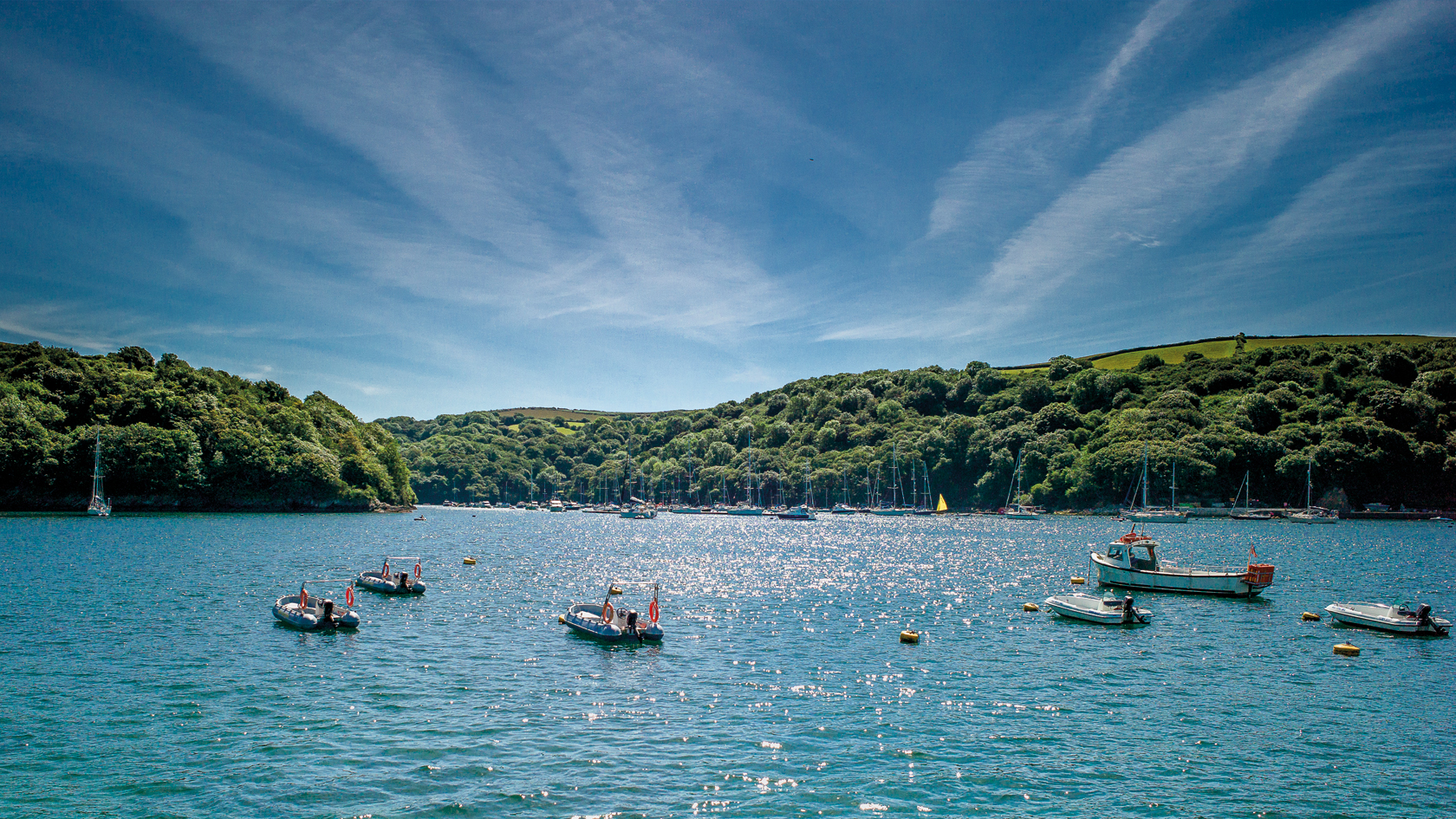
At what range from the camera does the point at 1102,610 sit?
45000 millimetres

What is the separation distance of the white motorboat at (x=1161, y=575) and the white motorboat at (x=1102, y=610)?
11.6 meters

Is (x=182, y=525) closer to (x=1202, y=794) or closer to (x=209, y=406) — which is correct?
(x=209, y=406)

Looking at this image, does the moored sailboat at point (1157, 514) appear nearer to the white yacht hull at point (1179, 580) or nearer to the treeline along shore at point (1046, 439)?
the treeline along shore at point (1046, 439)

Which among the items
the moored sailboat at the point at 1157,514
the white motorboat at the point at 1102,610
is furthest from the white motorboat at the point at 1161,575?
the moored sailboat at the point at 1157,514

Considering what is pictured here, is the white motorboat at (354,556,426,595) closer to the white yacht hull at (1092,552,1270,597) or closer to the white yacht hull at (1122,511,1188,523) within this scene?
the white yacht hull at (1092,552,1270,597)

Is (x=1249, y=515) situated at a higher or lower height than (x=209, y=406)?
lower

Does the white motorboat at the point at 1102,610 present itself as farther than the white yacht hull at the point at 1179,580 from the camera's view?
No

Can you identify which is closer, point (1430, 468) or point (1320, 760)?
point (1320, 760)

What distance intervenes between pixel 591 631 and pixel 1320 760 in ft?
95.5

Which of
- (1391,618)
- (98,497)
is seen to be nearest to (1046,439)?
(1391,618)

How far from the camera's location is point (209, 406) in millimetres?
158125

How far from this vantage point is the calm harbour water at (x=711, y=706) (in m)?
19.3

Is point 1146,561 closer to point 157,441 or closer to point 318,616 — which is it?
point 318,616

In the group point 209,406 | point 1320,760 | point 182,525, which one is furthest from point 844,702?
point 209,406
